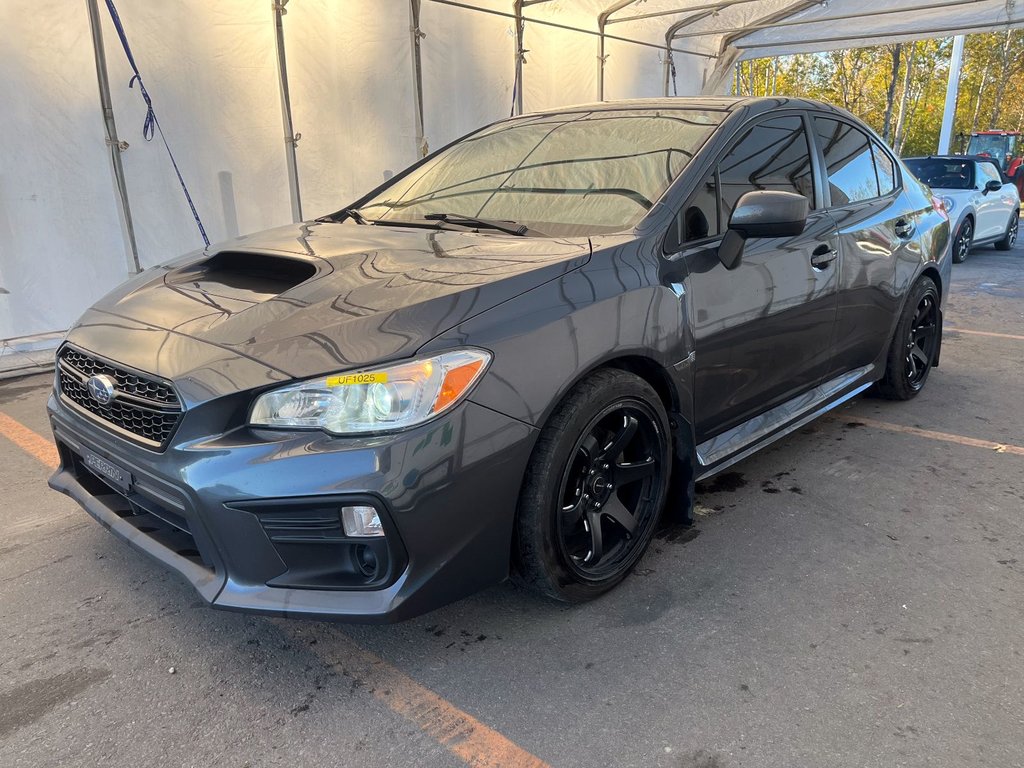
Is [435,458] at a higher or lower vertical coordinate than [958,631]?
higher

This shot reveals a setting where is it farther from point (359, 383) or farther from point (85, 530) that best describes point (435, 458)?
point (85, 530)

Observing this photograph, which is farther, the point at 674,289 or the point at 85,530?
the point at 85,530

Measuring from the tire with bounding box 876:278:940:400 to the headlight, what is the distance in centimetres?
328

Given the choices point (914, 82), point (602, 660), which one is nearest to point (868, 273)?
point (602, 660)

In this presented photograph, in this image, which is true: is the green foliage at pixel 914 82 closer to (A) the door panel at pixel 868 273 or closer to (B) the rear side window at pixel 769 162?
(A) the door panel at pixel 868 273

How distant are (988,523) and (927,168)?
977 centimetres

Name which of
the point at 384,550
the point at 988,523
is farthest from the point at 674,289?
the point at 988,523

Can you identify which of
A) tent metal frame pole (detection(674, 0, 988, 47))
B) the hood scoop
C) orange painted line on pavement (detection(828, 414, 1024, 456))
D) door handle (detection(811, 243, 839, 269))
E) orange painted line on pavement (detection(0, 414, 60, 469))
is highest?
tent metal frame pole (detection(674, 0, 988, 47))

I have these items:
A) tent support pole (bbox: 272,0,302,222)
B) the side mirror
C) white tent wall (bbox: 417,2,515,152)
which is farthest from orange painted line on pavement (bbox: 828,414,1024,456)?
white tent wall (bbox: 417,2,515,152)

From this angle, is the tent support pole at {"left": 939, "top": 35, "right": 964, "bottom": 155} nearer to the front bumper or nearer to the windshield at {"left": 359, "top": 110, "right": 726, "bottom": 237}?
the windshield at {"left": 359, "top": 110, "right": 726, "bottom": 237}

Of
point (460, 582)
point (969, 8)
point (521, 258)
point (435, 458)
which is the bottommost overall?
point (460, 582)

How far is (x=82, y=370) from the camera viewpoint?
2402mm

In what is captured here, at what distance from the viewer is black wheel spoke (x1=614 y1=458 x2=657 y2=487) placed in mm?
2543

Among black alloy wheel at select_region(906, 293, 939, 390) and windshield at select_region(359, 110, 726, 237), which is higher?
windshield at select_region(359, 110, 726, 237)
